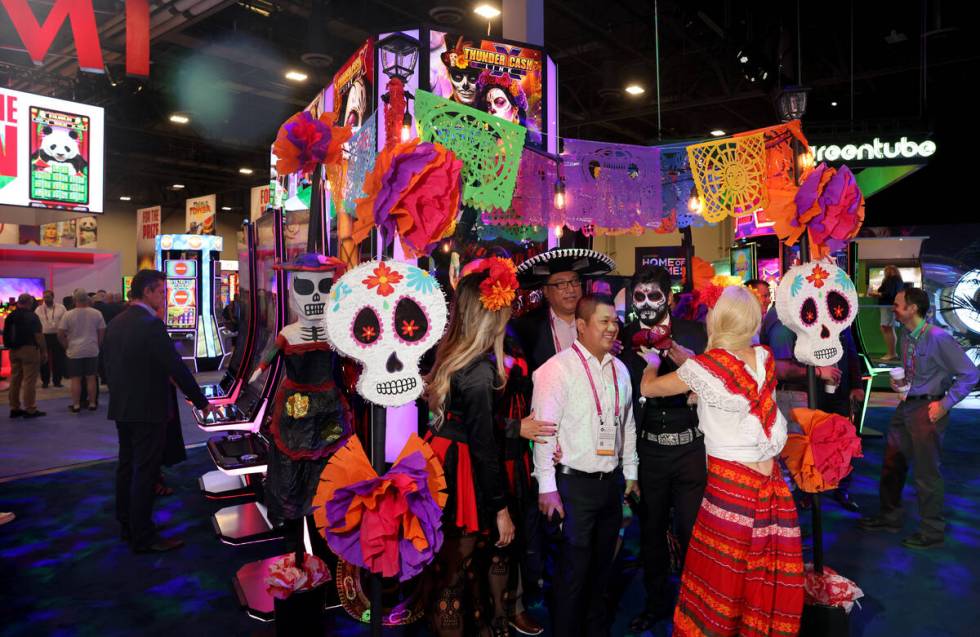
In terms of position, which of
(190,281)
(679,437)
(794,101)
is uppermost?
(794,101)

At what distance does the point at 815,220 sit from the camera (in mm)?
2885

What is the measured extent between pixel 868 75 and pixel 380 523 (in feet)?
37.4

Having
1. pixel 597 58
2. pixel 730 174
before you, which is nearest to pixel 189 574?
pixel 730 174

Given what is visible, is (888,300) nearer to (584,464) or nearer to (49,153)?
(584,464)

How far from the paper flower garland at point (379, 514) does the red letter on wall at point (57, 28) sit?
18.1 ft

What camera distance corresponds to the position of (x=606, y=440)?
2.49 meters

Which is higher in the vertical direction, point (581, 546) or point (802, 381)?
point (802, 381)

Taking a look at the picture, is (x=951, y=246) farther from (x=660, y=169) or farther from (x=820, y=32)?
(x=660, y=169)

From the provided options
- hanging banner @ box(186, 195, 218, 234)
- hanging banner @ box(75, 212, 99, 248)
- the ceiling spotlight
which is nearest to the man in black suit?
the ceiling spotlight

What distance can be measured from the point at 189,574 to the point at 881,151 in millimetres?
6828

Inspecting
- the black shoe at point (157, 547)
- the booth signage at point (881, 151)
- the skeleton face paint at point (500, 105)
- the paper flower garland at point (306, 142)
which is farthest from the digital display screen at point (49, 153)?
the booth signage at point (881, 151)

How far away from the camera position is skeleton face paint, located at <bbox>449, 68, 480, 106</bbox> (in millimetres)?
4105

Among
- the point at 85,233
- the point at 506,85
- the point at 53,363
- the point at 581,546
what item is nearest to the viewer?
the point at 581,546

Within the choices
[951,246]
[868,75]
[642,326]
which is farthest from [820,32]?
[642,326]
